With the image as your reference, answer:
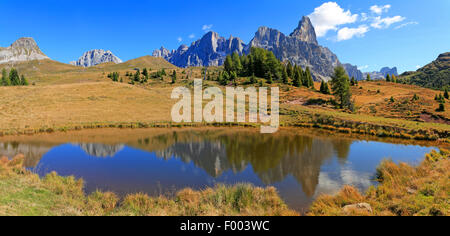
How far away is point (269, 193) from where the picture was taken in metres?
12.4

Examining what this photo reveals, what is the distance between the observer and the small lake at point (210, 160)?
1480cm

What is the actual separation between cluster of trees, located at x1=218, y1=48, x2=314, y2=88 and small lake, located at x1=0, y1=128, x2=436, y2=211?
58.0m

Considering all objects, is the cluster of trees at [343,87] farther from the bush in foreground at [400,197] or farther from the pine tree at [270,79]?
the bush in foreground at [400,197]

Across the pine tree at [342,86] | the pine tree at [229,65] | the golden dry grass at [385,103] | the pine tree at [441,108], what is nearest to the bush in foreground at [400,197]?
the golden dry grass at [385,103]

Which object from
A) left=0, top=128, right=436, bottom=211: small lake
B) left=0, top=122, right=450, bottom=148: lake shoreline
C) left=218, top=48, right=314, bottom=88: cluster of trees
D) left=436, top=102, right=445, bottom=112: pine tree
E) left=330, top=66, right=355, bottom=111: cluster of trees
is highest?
left=218, top=48, right=314, bottom=88: cluster of trees

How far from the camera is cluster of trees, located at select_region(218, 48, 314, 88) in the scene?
8694 cm

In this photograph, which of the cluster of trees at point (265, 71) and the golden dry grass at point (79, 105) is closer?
the golden dry grass at point (79, 105)

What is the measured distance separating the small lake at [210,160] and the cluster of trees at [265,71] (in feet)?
190

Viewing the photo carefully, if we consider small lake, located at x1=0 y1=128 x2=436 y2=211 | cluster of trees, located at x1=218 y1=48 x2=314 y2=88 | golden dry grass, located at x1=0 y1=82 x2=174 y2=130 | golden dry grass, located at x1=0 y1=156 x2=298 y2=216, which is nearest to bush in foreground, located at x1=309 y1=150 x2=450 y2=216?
small lake, located at x1=0 y1=128 x2=436 y2=211

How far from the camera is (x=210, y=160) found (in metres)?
21.1

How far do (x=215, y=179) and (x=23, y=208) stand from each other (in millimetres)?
10531

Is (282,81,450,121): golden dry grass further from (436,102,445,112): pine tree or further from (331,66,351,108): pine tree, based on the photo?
(331,66,351,108): pine tree
